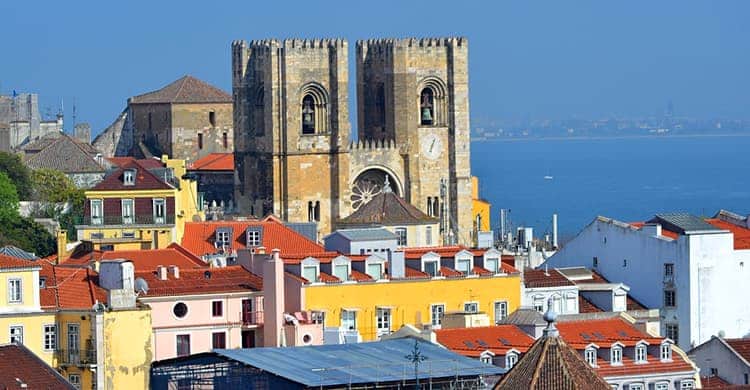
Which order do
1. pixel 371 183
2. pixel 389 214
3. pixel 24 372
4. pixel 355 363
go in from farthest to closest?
1. pixel 371 183
2. pixel 389 214
3. pixel 355 363
4. pixel 24 372

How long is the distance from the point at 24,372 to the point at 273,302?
1092 centimetres

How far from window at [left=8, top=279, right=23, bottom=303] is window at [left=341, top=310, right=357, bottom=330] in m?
7.73

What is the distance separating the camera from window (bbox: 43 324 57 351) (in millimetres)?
55062

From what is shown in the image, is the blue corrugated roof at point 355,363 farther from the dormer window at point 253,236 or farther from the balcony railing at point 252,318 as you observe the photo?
the dormer window at point 253,236

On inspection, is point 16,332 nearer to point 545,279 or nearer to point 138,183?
point 545,279

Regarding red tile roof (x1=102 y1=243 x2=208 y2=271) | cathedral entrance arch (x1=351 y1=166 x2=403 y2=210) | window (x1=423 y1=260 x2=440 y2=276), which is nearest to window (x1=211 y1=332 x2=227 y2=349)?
red tile roof (x1=102 y1=243 x2=208 y2=271)

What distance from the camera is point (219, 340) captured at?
57594mm

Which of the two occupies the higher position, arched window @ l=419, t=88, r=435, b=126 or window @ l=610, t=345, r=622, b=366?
arched window @ l=419, t=88, r=435, b=126

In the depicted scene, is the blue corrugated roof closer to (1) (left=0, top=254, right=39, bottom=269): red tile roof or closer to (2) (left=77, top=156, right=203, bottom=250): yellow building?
(1) (left=0, top=254, right=39, bottom=269): red tile roof

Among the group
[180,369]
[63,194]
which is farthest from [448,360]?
[63,194]

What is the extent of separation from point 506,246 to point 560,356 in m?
49.5

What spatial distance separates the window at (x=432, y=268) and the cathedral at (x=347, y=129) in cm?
3362

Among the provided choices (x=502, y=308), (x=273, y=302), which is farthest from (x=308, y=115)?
(x=273, y=302)

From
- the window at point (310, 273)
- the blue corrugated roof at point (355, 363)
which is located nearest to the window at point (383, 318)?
the window at point (310, 273)
